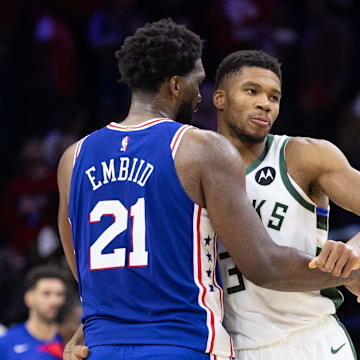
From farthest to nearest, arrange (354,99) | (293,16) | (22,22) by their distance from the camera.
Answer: (22,22), (293,16), (354,99)

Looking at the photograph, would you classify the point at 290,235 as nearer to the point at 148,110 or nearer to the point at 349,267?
the point at 349,267

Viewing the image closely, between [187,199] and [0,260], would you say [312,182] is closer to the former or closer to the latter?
[187,199]

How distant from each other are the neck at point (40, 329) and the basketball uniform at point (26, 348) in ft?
0.20

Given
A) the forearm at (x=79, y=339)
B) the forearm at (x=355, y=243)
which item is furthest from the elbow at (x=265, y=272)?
the forearm at (x=79, y=339)

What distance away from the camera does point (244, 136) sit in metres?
3.84

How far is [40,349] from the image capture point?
6.95 metres

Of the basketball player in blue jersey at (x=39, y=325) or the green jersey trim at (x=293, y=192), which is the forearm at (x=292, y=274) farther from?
the basketball player in blue jersey at (x=39, y=325)

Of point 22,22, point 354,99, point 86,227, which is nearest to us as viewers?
point 86,227

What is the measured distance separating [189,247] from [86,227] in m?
0.44

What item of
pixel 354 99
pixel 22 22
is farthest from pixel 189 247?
pixel 22 22

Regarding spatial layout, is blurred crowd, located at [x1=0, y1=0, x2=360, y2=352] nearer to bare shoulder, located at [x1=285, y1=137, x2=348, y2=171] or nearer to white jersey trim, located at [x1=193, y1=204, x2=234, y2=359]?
bare shoulder, located at [x1=285, y1=137, x2=348, y2=171]

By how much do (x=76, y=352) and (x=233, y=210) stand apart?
889 millimetres

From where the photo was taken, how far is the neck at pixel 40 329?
7.08m

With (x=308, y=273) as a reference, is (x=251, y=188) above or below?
above
